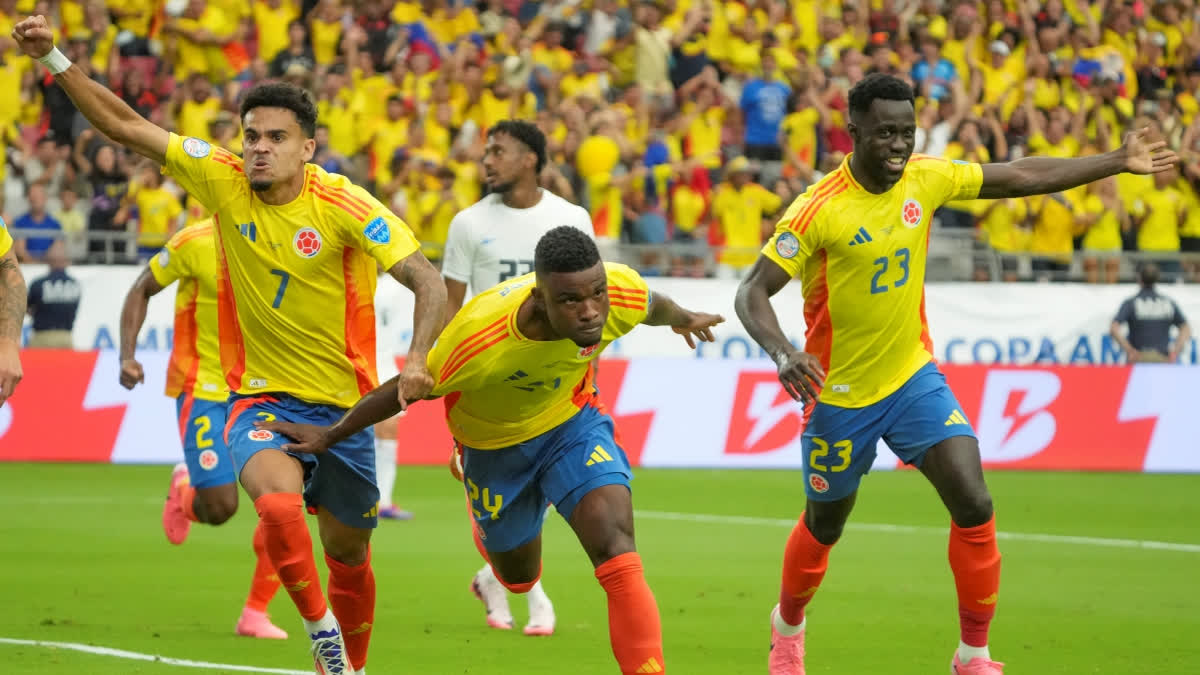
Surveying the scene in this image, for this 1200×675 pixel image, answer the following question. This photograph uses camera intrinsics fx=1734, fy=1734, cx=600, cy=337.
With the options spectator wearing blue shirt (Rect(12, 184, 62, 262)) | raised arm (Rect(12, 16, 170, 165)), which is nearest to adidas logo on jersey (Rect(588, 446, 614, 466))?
raised arm (Rect(12, 16, 170, 165))

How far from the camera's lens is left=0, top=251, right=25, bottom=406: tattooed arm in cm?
722

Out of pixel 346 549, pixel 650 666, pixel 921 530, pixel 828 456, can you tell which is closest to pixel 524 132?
pixel 828 456

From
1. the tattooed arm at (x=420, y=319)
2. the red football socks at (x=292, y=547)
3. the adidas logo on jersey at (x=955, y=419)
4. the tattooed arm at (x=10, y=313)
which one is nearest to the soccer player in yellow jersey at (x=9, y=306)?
the tattooed arm at (x=10, y=313)

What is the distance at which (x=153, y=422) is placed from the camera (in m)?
18.5

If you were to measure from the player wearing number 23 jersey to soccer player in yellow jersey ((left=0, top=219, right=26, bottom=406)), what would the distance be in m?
3.33

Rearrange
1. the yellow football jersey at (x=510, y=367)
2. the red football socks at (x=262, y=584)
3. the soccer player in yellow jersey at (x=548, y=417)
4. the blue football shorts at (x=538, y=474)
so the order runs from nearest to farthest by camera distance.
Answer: the soccer player in yellow jersey at (x=548, y=417) → the yellow football jersey at (x=510, y=367) → the blue football shorts at (x=538, y=474) → the red football socks at (x=262, y=584)

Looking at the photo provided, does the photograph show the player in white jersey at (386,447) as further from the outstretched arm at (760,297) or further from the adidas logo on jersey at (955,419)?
the adidas logo on jersey at (955,419)

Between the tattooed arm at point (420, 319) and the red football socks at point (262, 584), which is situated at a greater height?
the tattooed arm at point (420, 319)

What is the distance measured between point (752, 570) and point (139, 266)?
1009 centimetres

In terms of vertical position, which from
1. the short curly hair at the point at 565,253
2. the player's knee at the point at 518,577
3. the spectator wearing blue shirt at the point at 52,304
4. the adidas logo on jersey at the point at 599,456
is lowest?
the spectator wearing blue shirt at the point at 52,304

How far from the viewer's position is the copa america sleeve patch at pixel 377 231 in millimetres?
7492

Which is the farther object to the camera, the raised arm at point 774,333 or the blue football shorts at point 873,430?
the blue football shorts at point 873,430

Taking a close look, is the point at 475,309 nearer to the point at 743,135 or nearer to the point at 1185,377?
the point at 1185,377

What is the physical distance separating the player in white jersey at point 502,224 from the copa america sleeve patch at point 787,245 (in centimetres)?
213
